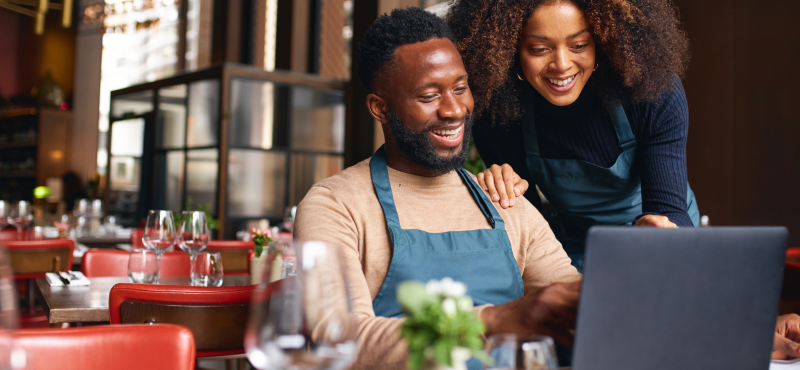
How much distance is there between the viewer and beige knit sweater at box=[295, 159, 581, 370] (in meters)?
1.21

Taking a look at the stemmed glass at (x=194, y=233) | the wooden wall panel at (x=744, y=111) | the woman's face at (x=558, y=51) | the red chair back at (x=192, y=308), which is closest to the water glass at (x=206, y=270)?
the stemmed glass at (x=194, y=233)

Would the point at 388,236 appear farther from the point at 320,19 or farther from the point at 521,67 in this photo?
the point at 320,19

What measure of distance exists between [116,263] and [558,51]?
202 centimetres

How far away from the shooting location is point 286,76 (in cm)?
645

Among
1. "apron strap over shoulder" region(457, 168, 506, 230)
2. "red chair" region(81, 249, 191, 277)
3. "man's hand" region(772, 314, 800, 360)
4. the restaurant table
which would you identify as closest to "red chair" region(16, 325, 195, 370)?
"apron strap over shoulder" region(457, 168, 506, 230)

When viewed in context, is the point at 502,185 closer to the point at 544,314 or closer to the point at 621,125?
the point at 621,125

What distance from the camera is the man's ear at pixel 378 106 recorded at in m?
1.38

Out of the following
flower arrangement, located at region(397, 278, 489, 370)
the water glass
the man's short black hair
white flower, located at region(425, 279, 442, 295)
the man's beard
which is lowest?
the water glass

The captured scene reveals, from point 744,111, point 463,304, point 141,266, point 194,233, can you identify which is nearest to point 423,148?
point 463,304

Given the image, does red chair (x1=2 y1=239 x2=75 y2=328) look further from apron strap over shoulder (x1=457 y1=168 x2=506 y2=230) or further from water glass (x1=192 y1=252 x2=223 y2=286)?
apron strap over shoulder (x1=457 y1=168 x2=506 y2=230)

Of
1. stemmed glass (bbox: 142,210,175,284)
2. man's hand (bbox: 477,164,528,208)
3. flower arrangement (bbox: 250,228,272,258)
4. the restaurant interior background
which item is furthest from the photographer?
the restaurant interior background

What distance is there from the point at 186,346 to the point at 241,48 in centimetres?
785

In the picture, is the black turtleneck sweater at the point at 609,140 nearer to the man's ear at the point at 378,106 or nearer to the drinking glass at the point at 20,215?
the man's ear at the point at 378,106

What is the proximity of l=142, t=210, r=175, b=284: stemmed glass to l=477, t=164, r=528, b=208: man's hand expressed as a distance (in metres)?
1.12
